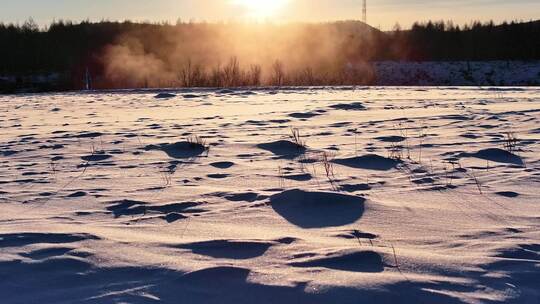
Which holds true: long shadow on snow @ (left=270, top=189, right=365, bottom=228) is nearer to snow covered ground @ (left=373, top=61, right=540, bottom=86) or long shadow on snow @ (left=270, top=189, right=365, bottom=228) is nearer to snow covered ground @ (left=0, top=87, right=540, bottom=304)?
Result: snow covered ground @ (left=0, top=87, right=540, bottom=304)

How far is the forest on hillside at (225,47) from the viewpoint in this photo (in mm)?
30578

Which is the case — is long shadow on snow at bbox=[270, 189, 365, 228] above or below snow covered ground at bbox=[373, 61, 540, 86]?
below

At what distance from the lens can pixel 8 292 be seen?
85.0 inches

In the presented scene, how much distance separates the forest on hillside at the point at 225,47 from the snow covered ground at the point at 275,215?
900 inches

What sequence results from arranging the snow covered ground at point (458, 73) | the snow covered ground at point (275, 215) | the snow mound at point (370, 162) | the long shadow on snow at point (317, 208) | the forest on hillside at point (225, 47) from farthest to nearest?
the forest on hillside at point (225, 47), the snow covered ground at point (458, 73), the snow mound at point (370, 162), the long shadow on snow at point (317, 208), the snow covered ground at point (275, 215)

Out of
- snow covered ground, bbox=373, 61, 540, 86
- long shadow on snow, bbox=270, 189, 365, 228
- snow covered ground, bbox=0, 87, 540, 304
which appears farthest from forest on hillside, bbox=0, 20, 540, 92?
long shadow on snow, bbox=270, 189, 365, 228

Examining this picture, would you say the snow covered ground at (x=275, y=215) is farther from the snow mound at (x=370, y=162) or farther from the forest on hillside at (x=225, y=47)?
the forest on hillside at (x=225, y=47)

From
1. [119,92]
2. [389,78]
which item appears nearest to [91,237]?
[119,92]

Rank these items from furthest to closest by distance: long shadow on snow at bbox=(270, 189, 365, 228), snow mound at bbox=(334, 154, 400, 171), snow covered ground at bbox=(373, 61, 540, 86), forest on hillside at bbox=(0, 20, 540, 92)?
1. forest on hillside at bbox=(0, 20, 540, 92)
2. snow covered ground at bbox=(373, 61, 540, 86)
3. snow mound at bbox=(334, 154, 400, 171)
4. long shadow on snow at bbox=(270, 189, 365, 228)

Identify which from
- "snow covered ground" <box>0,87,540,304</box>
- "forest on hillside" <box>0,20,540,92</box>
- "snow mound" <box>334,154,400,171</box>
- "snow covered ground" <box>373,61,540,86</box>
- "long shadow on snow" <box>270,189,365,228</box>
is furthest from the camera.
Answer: "forest on hillside" <box>0,20,540,92</box>

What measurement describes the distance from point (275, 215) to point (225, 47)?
34.3 metres

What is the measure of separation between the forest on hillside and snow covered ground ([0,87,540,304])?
900 inches

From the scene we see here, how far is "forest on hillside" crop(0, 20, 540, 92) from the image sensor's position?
3058cm

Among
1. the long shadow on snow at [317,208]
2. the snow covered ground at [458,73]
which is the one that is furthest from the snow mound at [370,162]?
the snow covered ground at [458,73]
